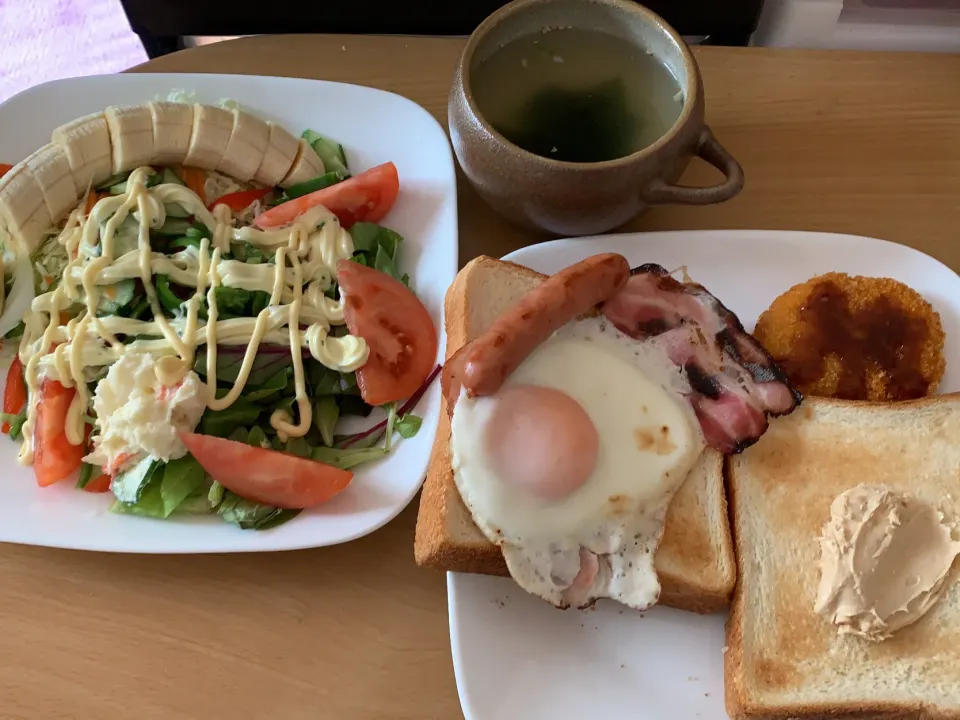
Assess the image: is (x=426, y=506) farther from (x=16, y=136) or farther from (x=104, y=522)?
(x=16, y=136)

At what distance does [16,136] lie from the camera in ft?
5.80

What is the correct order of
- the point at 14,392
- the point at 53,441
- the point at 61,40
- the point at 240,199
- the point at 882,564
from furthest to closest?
the point at 61,40
the point at 240,199
the point at 14,392
the point at 53,441
the point at 882,564

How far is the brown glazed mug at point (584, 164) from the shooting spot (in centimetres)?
142

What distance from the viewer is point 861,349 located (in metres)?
1.46

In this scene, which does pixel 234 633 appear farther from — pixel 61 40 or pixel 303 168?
pixel 61 40

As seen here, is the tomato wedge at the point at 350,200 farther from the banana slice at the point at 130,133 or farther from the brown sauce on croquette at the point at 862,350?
the brown sauce on croquette at the point at 862,350

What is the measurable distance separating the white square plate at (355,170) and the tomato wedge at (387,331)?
0.05 meters

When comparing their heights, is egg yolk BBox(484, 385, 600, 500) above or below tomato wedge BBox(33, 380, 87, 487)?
above

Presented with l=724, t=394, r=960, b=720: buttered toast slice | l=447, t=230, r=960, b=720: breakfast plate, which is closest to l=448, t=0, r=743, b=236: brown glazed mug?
l=724, t=394, r=960, b=720: buttered toast slice

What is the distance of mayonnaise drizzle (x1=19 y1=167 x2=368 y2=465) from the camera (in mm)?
1518

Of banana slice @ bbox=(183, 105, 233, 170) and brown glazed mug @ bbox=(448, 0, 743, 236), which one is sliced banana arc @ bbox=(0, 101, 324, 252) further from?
brown glazed mug @ bbox=(448, 0, 743, 236)

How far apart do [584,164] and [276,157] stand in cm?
72

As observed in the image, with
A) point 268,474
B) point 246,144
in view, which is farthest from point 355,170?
point 268,474

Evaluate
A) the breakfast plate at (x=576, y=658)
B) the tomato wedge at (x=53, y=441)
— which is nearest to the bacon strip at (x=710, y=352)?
the breakfast plate at (x=576, y=658)
